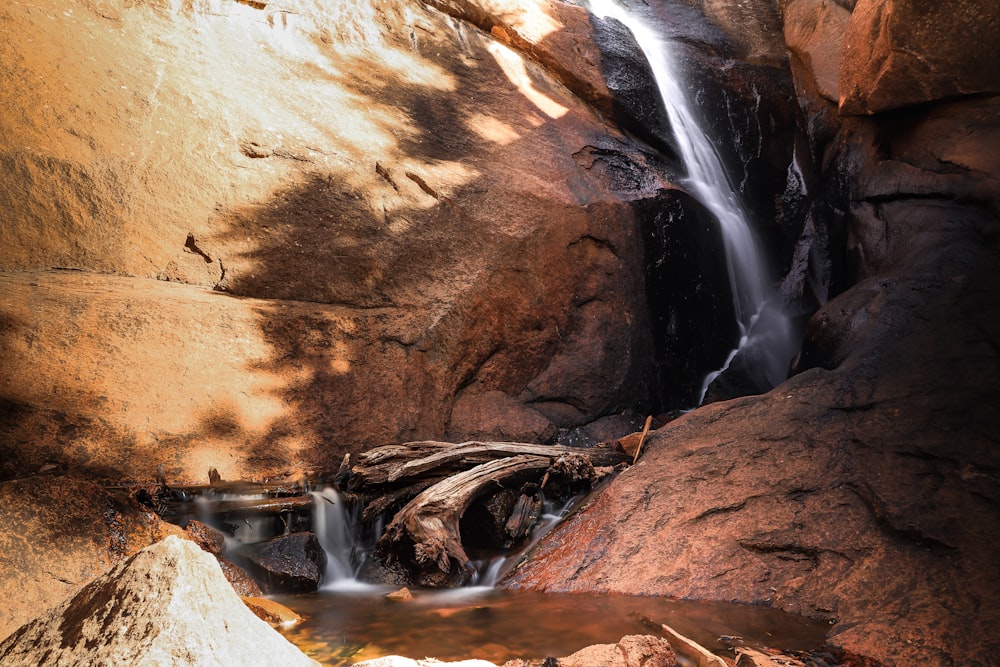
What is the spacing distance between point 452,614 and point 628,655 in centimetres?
136

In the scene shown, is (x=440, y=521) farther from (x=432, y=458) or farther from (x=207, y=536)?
(x=207, y=536)

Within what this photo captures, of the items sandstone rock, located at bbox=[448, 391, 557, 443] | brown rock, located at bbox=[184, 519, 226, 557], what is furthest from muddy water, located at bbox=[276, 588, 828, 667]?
sandstone rock, located at bbox=[448, 391, 557, 443]

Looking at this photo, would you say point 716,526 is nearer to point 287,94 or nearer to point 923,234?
point 923,234

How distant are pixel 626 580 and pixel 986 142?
5855 mm

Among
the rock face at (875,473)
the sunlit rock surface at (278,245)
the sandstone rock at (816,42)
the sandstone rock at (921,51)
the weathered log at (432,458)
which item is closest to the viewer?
the rock face at (875,473)

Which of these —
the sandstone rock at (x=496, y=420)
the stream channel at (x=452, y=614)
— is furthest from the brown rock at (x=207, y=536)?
the sandstone rock at (x=496, y=420)

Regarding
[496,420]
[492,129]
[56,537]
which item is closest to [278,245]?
[496,420]

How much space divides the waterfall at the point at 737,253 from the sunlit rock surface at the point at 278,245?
1.49m

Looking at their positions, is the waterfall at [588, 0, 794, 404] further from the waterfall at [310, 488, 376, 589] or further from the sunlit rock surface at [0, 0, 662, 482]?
Result: the waterfall at [310, 488, 376, 589]

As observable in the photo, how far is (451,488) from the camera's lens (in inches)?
192

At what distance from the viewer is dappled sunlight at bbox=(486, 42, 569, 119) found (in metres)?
8.91

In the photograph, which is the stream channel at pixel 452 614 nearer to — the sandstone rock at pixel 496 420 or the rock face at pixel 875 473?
the rock face at pixel 875 473

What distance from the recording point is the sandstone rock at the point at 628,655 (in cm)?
270

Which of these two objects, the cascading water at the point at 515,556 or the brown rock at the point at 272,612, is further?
the cascading water at the point at 515,556
